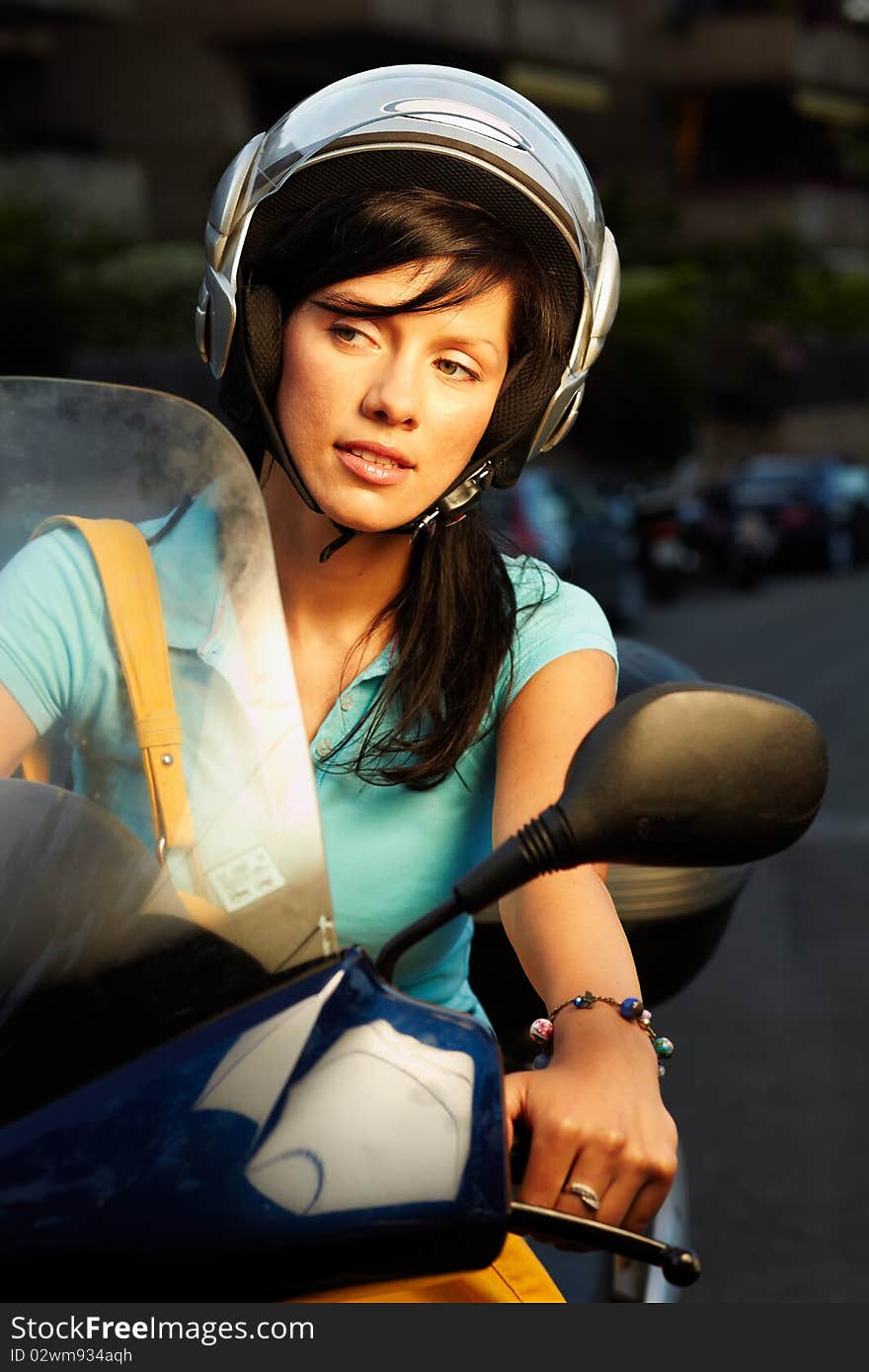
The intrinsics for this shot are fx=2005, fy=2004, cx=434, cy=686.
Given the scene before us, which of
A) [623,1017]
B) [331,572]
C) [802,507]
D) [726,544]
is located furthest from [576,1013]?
[802,507]

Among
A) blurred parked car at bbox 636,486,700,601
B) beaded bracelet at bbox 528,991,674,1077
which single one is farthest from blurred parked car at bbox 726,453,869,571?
beaded bracelet at bbox 528,991,674,1077

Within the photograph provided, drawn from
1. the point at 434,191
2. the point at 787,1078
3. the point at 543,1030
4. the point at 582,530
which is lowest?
the point at 582,530

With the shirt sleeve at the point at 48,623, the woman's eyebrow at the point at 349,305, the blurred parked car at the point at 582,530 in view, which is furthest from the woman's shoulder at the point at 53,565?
the blurred parked car at the point at 582,530

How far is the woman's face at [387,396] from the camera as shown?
186 centimetres

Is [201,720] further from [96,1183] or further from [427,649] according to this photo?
[427,649]

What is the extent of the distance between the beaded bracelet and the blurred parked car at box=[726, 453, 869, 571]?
2190cm

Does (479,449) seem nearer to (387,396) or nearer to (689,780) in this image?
(387,396)

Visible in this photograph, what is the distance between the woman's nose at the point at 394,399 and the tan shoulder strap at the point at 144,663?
0.39m

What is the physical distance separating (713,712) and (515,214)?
29.1 inches

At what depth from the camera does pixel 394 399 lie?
183 cm

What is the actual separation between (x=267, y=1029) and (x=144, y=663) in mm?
299

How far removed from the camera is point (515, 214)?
75.9 inches

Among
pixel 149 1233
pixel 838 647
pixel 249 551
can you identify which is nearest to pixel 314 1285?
pixel 149 1233

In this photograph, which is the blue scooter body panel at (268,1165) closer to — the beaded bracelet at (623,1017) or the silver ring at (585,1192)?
the silver ring at (585,1192)
